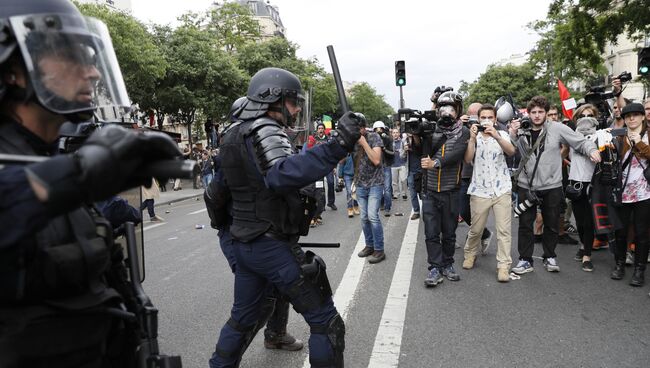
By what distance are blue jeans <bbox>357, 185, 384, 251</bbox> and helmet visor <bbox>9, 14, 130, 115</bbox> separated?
15.6 feet

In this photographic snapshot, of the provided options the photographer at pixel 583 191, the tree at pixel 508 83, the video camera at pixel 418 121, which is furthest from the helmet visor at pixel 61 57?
the tree at pixel 508 83

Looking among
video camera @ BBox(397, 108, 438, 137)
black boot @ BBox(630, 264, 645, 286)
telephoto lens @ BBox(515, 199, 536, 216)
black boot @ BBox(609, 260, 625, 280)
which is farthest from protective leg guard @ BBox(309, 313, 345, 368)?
black boot @ BBox(609, 260, 625, 280)

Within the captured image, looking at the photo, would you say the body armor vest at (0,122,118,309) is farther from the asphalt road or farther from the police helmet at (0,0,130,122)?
the asphalt road

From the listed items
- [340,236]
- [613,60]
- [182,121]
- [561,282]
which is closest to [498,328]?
[561,282]

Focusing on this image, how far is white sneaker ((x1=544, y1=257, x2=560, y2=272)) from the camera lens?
17.1 ft

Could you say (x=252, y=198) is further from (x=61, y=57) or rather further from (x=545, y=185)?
(x=545, y=185)

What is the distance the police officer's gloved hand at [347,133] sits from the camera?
2348mm

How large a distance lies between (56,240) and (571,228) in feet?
24.3

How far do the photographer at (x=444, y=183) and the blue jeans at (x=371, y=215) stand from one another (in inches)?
38.1

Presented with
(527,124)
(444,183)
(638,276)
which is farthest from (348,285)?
(638,276)

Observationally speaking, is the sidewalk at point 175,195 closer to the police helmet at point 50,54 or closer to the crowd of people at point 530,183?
the crowd of people at point 530,183

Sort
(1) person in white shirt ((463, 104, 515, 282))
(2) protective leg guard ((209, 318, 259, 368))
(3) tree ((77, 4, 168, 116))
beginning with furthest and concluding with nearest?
(3) tree ((77, 4, 168, 116))
(1) person in white shirt ((463, 104, 515, 282))
(2) protective leg guard ((209, 318, 259, 368))

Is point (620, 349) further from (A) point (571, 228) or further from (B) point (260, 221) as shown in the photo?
(A) point (571, 228)

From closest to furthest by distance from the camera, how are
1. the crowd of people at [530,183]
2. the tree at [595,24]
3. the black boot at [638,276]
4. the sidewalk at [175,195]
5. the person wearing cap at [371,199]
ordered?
the black boot at [638,276] → the crowd of people at [530,183] → the person wearing cap at [371,199] → the tree at [595,24] → the sidewalk at [175,195]
